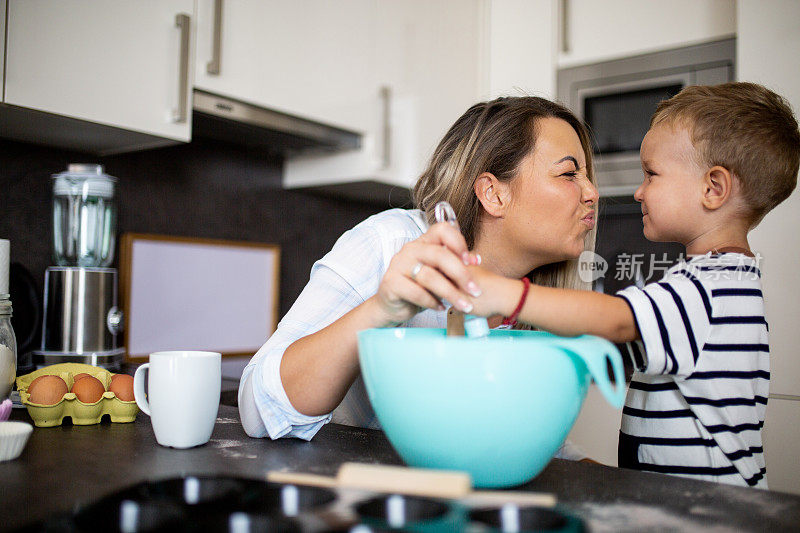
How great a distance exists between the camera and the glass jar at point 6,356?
35.5 inches

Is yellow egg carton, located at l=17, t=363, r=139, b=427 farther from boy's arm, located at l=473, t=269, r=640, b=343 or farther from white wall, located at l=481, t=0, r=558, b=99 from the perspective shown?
white wall, located at l=481, t=0, r=558, b=99

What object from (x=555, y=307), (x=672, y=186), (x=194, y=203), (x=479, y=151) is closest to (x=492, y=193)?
(x=479, y=151)

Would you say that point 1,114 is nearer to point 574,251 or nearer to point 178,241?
point 178,241

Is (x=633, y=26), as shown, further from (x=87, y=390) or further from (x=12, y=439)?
(x=12, y=439)

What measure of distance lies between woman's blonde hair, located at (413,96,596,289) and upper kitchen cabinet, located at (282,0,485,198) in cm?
82

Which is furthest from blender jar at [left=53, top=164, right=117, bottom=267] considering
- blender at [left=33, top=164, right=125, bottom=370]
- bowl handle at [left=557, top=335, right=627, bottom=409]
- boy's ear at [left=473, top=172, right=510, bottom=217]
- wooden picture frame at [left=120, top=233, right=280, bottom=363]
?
bowl handle at [left=557, top=335, right=627, bottom=409]

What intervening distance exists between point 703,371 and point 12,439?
794mm

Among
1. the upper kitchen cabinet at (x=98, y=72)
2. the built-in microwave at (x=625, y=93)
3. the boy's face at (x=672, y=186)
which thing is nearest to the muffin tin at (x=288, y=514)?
Result: the boy's face at (x=672, y=186)

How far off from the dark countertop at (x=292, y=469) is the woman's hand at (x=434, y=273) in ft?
0.59

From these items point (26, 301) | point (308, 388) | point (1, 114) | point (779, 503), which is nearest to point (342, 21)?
point (1, 114)

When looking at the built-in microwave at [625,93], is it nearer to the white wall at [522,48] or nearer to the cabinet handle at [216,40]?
the white wall at [522,48]

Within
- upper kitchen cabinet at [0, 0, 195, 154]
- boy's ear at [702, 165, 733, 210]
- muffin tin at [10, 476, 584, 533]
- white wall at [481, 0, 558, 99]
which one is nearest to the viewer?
muffin tin at [10, 476, 584, 533]

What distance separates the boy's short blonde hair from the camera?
3.30ft

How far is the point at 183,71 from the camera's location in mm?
1501
